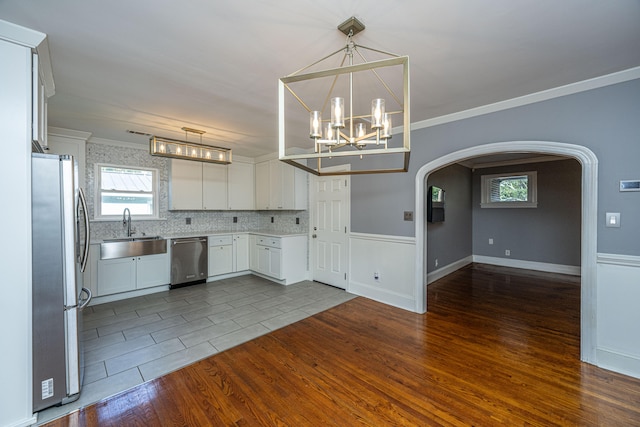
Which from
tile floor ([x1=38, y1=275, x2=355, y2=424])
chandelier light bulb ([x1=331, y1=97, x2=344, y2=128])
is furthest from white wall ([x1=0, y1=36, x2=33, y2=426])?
chandelier light bulb ([x1=331, y1=97, x2=344, y2=128])

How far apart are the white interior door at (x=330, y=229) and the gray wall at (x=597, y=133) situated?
1592 millimetres

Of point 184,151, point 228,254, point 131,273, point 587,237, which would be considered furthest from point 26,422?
point 587,237

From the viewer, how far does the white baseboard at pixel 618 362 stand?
223 centimetres

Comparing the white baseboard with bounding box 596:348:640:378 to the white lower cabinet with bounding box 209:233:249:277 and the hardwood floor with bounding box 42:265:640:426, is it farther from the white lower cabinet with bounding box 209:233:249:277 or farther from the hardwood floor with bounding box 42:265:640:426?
the white lower cabinet with bounding box 209:233:249:277

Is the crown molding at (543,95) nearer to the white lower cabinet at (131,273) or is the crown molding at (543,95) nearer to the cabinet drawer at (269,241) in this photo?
the cabinet drawer at (269,241)

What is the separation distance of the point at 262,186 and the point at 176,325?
3.16 metres

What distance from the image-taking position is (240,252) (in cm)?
541

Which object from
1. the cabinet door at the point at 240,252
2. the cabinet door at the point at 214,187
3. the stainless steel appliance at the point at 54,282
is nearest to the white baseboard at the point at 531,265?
the cabinet door at the point at 240,252

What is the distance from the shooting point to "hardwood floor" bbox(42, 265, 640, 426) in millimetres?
1812

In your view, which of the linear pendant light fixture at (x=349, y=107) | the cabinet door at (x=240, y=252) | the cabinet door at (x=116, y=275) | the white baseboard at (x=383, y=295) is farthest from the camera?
the cabinet door at (x=240, y=252)

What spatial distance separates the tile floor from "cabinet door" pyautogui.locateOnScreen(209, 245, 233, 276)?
0.98 ft

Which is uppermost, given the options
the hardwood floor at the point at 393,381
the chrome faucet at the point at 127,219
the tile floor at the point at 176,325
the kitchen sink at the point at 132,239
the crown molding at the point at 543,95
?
the crown molding at the point at 543,95

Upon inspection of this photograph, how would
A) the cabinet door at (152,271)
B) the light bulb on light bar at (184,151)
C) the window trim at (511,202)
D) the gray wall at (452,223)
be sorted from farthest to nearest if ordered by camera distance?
the window trim at (511,202) < the gray wall at (452,223) < the cabinet door at (152,271) < the light bulb on light bar at (184,151)

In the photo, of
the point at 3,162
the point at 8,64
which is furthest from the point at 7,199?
the point at 8,64
